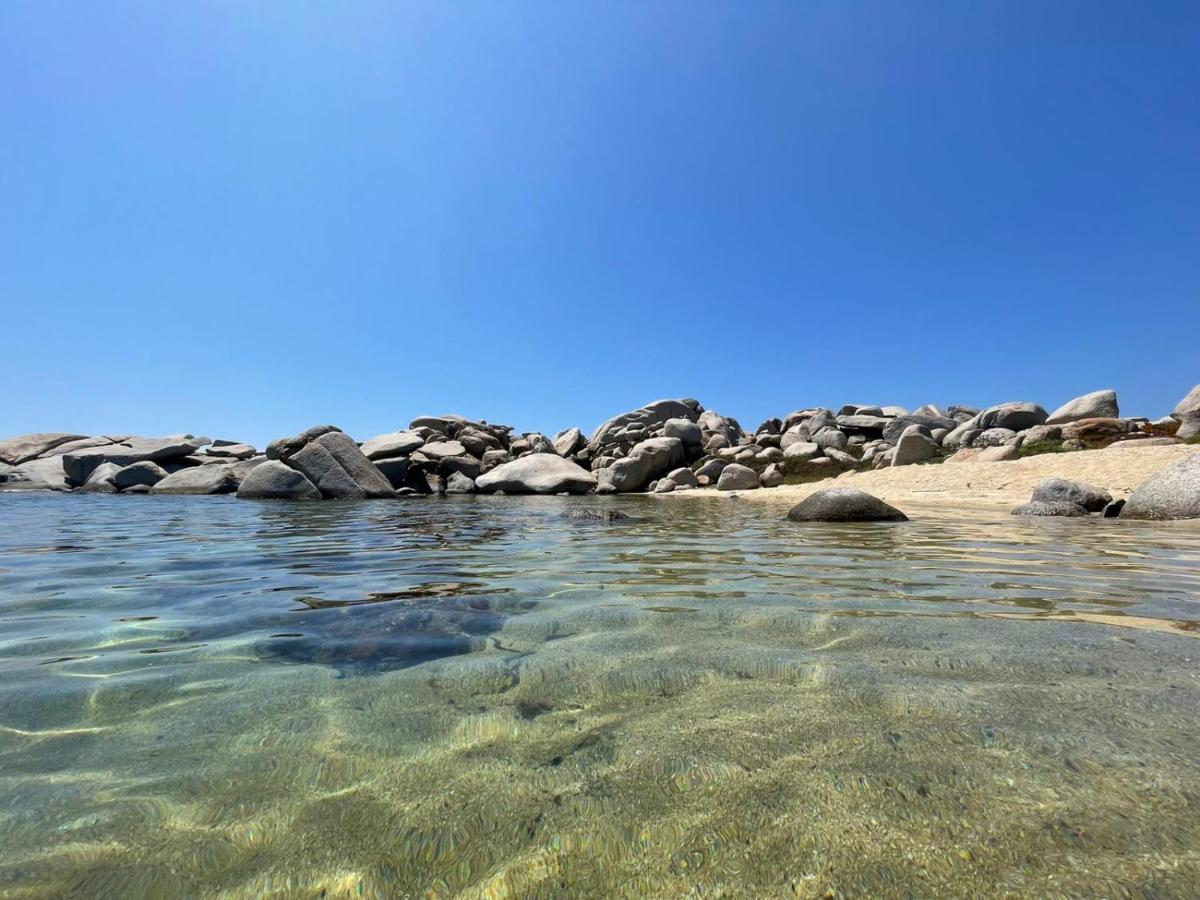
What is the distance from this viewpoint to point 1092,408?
83.8 ft

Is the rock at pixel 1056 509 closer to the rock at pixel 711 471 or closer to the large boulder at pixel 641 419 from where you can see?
the rock at pixel 711 471

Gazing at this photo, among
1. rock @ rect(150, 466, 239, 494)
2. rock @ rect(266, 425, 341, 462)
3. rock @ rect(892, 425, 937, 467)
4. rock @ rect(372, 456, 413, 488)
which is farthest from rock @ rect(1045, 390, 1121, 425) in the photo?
rock @ rect(150, 466, 239, 494)

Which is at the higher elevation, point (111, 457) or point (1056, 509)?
point (111, 457)

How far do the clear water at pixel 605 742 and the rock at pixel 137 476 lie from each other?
2447 centimetres

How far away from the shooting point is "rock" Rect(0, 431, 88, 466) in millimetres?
30438

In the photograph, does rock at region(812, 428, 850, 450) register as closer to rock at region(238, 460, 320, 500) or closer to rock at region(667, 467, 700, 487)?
rock at region(667, 467, 700, 487)

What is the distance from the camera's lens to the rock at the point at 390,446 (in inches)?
990

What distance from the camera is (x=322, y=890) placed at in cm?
111

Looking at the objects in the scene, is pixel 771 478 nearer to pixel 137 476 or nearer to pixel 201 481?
pixel 201 481

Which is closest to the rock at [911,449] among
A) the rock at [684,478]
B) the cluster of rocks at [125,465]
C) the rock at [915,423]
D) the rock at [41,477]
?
the rock at [915,423]

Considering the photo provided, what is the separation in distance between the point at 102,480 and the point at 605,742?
30044 mm

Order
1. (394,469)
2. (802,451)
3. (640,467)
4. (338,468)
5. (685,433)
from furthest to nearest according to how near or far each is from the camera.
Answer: (685,433)
(802,451)
(640,467)
(394,469)
(338,468)

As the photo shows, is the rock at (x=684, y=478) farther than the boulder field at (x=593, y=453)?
Yes

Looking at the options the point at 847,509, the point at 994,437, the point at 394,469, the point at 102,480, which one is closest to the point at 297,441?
the point at 394,469
